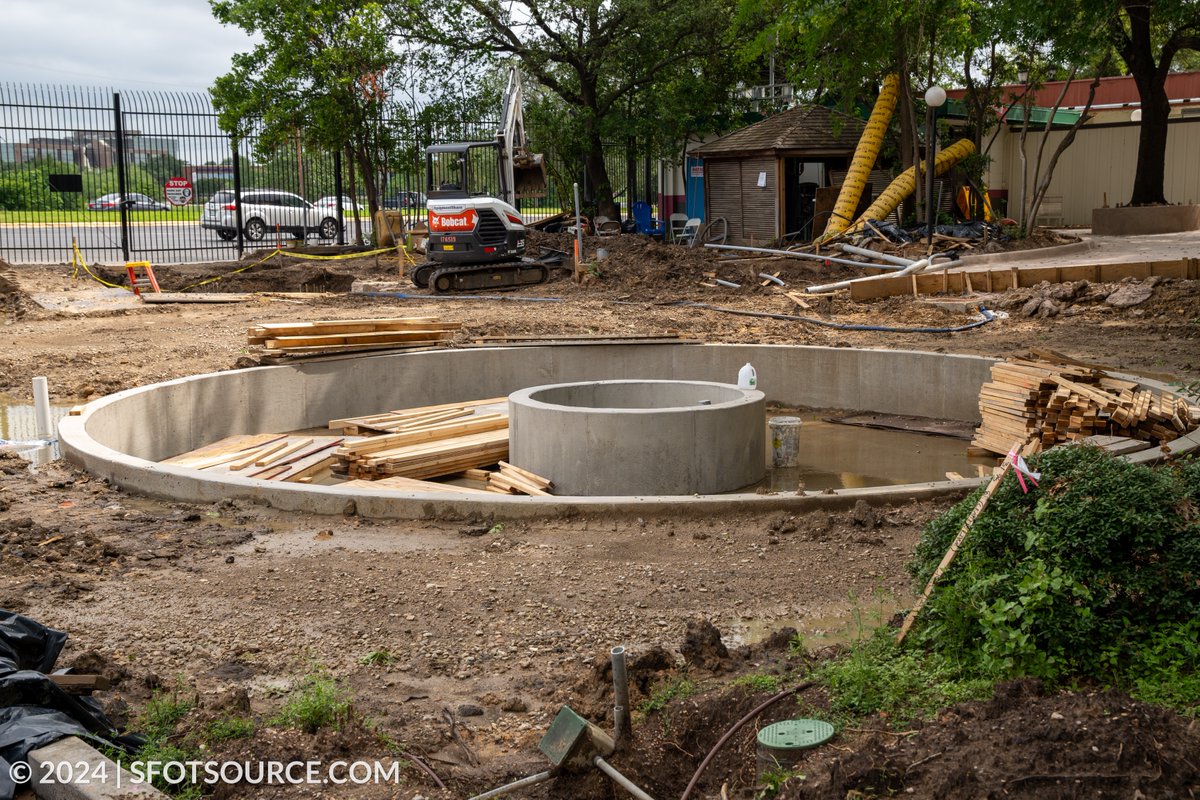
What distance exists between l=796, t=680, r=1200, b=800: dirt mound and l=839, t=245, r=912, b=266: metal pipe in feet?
61.6

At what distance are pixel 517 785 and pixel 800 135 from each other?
86.9 ft

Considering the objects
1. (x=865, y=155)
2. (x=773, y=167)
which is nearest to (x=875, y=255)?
(x=865, y=155)

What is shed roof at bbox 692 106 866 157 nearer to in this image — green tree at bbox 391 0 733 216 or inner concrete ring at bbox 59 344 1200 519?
green tree at bbox 391 0 733 216

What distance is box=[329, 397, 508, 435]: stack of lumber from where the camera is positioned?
1309 cm

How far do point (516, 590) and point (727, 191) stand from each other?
2507 centimetres

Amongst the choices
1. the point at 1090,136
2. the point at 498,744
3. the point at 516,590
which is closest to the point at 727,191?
the point at 1090,136

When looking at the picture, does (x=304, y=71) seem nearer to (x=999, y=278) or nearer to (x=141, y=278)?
(x=141, y=278)

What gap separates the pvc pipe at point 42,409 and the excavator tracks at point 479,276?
10991 millimetres

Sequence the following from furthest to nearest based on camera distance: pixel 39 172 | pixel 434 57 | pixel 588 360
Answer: pixel 39 172, pixel 434 57, pixel 588 360

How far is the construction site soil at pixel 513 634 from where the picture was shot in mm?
4223

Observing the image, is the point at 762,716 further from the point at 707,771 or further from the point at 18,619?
the point at 18,619

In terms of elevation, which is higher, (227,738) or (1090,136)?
(1090,136)

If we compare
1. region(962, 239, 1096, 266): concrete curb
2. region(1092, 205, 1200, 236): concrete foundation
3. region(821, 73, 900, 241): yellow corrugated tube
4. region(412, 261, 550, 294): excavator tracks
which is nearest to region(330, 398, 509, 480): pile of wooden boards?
region(412, 261, 550, 294): excavator tracks

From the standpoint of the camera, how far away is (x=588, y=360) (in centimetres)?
1588
